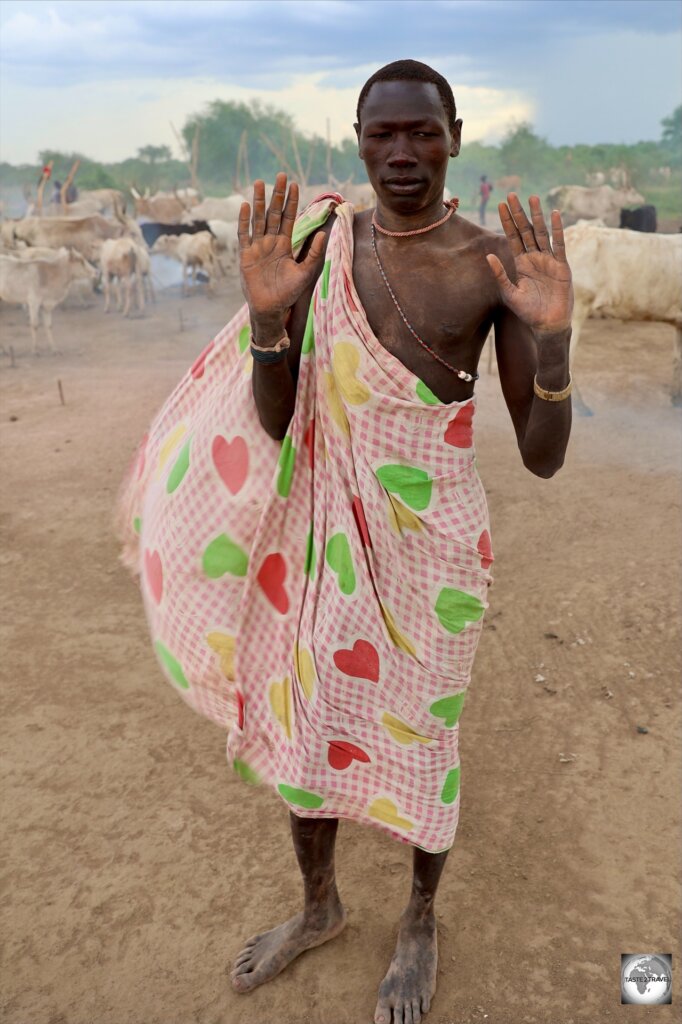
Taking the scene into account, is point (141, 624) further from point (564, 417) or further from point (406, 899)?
point (564, 417)

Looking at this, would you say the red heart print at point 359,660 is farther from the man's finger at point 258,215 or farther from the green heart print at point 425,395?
the man's finger at point 258,215

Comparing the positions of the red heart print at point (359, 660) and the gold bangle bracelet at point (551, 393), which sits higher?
the gold bangle bracelet at point (551, 393)

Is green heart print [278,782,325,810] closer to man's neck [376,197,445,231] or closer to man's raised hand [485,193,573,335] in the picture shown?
man's raised hand [485,193,573,335]

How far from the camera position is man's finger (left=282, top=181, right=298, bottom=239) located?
1601 millimetres

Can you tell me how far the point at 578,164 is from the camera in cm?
3266

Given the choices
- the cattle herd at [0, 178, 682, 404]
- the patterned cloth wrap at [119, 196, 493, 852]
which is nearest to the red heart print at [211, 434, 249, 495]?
the patterned cloth wrap at [119, 196, 493, 852]

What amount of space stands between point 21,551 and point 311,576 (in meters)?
2.86

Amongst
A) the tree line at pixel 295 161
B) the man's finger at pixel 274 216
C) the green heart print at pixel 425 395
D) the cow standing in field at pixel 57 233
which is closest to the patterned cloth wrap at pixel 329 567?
the green heart print at pixel 425 395

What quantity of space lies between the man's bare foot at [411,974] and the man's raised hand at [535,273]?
1444 mm

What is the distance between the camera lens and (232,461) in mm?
1860

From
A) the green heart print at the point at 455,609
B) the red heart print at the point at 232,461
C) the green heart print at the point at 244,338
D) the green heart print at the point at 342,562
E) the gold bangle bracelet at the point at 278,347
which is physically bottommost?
the green heart print at the point at 455,609

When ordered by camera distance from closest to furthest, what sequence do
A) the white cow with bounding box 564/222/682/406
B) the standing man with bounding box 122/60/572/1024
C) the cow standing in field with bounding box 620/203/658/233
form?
the standing man with bounding box 122/60/572/1024
the white cow with bounding box 564/222/682/406
the cow standing in field with bounding box 620/203/658/233

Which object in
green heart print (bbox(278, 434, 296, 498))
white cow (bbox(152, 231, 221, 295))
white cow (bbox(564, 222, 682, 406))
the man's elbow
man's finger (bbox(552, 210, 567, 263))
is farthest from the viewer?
white cow (bbox(152, 231, 221, 295))

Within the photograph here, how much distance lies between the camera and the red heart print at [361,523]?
1695 mm
